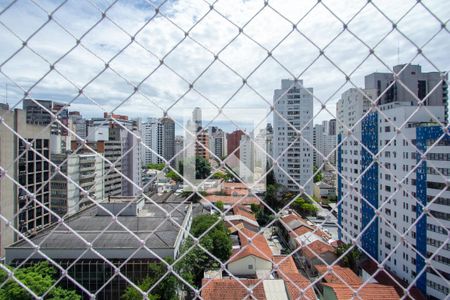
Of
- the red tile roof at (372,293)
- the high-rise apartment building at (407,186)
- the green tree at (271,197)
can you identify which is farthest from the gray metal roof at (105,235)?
the green tree at (271,197)

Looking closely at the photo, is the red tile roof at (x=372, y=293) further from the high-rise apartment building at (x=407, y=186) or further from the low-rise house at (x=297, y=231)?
the low-rise house at (x=297, y=231)

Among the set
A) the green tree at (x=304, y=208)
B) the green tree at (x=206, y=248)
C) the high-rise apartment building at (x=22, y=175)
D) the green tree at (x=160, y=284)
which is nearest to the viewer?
the green tree at (x=160, y=284)

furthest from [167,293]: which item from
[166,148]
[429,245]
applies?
[166,148]

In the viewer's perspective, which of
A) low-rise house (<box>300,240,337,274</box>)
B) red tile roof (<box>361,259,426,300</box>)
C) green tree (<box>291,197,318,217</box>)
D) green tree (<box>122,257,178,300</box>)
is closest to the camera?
green tree (<box>122,257,178,300</box>)

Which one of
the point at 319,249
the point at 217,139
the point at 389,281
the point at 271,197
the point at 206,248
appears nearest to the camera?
the point at 206,248

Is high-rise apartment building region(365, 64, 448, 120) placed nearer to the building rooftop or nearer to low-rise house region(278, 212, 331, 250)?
low-rise house region(278, 212, 331, 250)

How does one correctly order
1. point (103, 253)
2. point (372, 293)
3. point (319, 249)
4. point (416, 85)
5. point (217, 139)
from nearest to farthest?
point (372, 293)
point (103, 253)
point (416, 85)
point (319, 249)
point (217, 139)

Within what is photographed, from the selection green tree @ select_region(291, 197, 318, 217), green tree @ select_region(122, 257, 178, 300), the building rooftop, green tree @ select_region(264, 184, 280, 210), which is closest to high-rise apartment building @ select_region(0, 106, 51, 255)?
the building rooftop

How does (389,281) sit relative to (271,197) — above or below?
below

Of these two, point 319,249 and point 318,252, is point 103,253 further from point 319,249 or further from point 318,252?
point 319,249

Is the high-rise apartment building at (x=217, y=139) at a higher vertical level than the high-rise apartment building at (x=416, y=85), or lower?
lower

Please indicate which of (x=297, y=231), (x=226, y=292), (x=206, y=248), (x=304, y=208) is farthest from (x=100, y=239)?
(x=304, y=208)

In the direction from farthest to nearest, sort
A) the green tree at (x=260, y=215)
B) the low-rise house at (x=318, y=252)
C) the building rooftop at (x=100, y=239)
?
1. the green tree at (x=260, y=215)
2. the low-rise house at (x=318, y=252)
3. the building rooftop at (x=100, y=239)
